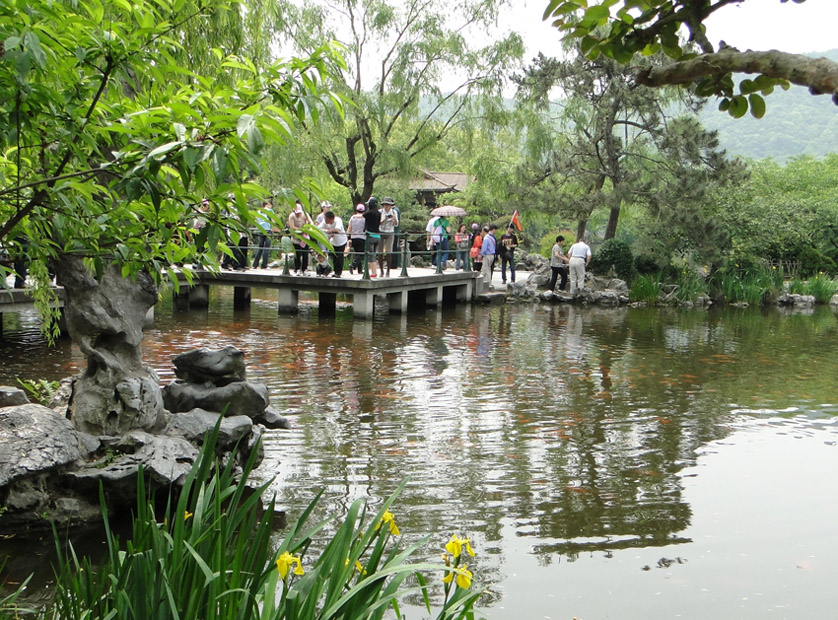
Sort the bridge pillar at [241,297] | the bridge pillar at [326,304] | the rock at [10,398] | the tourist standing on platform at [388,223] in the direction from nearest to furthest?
the rock at [10,398] < the bridge pillar at [326,304] < the tourist standing on platform at [388,223] < the bridge pillar at [241,297]

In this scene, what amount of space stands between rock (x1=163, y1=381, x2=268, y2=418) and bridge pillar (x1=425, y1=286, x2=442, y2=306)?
1253 cm

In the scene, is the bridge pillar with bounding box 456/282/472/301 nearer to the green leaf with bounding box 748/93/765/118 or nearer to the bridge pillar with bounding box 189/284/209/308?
the bridge pillar with bounding box 189/284/209/308

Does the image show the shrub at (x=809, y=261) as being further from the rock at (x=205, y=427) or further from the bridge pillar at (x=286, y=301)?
the rock at (x=205, y=427)

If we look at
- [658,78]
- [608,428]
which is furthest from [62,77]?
[608,428]

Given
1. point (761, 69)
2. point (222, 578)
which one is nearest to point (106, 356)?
point (222, 578)

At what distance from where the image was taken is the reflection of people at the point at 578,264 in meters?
22.2

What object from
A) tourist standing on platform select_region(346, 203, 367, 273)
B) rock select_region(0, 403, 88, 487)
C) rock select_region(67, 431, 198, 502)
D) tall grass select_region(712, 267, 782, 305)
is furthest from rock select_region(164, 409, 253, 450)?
tall grass select_region(712, 267, 782, 305)

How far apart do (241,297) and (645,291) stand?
11.0 m

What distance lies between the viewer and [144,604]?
2508mm

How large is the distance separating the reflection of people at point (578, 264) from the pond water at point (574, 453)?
7.39m

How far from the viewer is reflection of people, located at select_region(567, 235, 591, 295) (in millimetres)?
22234

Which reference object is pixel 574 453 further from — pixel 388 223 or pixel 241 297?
pixel 241 297

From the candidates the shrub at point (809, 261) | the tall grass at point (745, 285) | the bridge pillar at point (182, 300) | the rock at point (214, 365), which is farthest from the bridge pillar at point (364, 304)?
the shrub at point (809, 261)

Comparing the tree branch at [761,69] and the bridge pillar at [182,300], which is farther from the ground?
the tree branch at [761,69]
